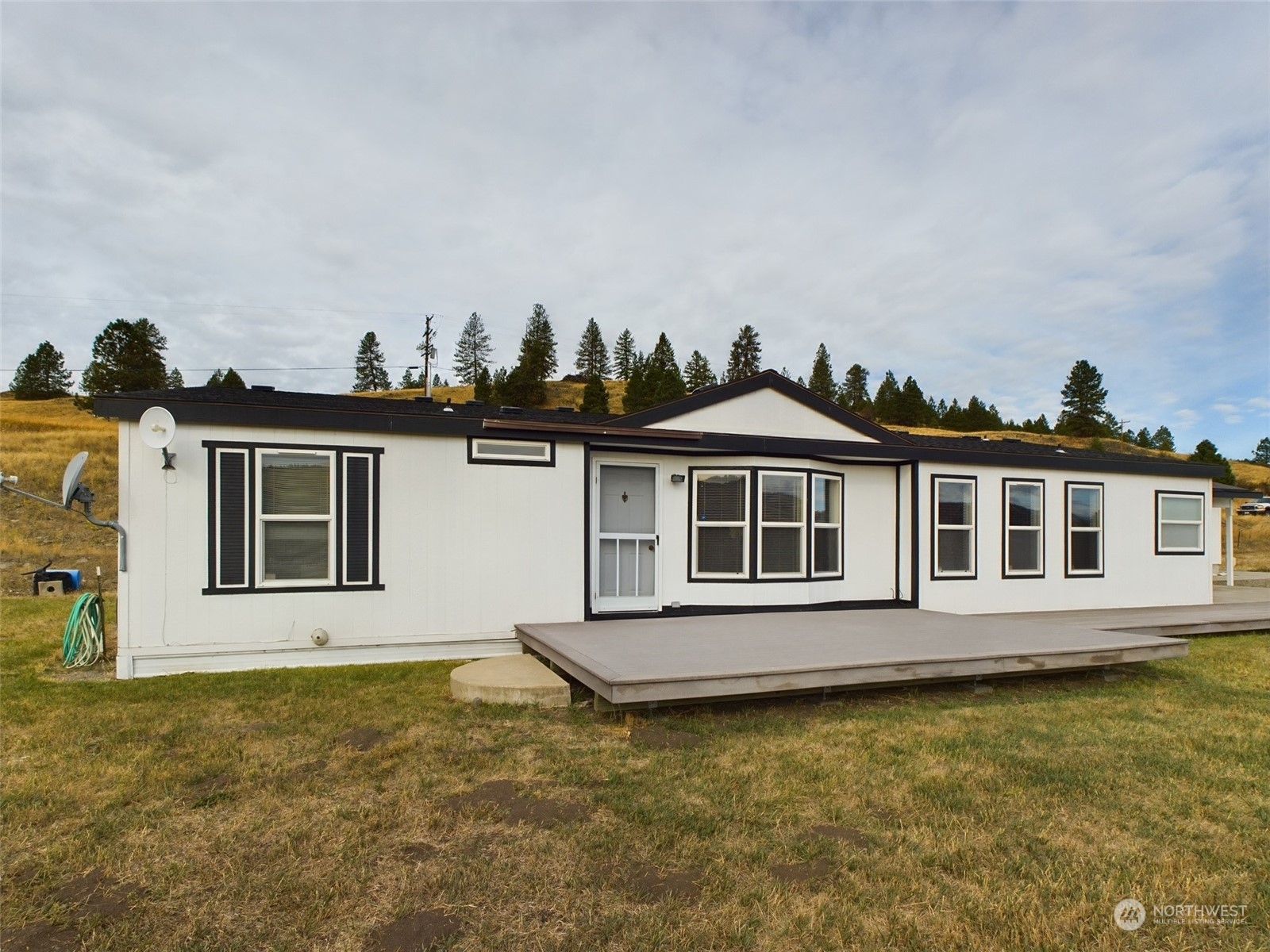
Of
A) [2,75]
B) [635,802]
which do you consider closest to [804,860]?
[635,802]

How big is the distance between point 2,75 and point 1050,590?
15642 millimetres

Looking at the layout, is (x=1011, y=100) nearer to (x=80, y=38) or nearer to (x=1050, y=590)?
(x=1050, y=590)

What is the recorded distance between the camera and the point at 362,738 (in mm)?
4543

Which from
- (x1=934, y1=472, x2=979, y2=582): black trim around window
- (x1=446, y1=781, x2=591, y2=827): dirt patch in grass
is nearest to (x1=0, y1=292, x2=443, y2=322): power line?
(x1=934, y1=472, x2=979, y2=582): black trim around window

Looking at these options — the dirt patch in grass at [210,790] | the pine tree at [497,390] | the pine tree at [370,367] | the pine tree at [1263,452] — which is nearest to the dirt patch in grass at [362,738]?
the dirt patch in grass at [210,790]

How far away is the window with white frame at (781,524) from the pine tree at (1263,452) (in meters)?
109

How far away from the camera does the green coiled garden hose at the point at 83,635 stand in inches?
262

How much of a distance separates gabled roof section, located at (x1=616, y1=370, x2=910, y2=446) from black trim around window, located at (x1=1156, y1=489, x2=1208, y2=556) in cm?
521

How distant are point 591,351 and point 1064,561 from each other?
6653 centimetres

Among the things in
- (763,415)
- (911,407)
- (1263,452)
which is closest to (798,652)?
(763,415)

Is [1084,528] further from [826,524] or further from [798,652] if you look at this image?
[798,652]

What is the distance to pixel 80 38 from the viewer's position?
796 centimetres

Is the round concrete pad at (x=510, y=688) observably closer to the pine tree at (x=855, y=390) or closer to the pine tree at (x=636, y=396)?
the pine tree at (x=636, y=396)

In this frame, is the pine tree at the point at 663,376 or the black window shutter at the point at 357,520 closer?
the black window shutter at the point at 357,520
